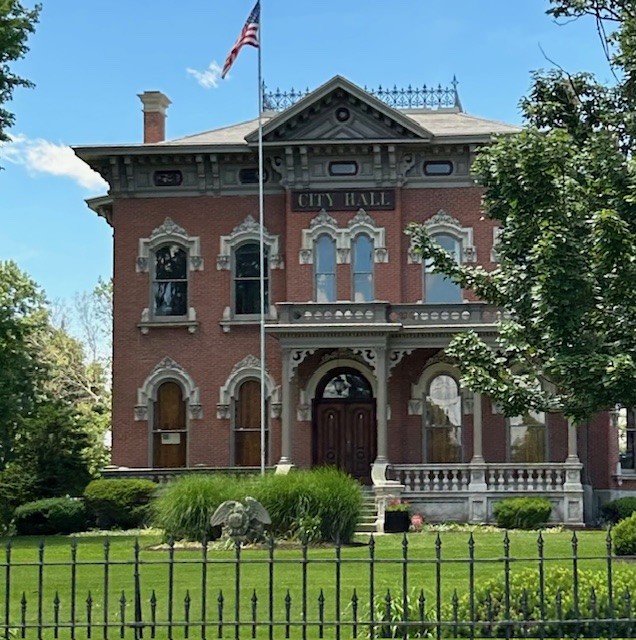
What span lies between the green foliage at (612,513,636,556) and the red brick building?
11.9m

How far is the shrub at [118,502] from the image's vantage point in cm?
3128

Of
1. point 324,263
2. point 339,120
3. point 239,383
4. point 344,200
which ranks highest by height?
point 339,120

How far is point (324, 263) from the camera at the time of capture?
113ft

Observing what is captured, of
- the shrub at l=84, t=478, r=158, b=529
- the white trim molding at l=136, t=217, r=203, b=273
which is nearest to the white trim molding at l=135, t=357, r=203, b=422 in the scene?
the white trim molding at l=136, t=217, r=203, b=273

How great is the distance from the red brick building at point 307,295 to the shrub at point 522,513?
2301 millimetres

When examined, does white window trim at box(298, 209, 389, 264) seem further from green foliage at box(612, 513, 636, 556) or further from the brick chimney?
green foliage at box(612, 513, 636, 556)

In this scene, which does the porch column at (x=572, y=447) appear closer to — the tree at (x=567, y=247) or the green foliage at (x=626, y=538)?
the green foliage at (x=626, y=538)

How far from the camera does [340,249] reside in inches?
1353

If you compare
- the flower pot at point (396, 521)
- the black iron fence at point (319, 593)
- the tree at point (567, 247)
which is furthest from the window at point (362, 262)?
the tree at point (567, 247)

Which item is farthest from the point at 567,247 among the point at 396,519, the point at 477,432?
the point at 477,432

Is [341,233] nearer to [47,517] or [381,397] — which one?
[381,397]

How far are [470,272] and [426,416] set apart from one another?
16.2 m

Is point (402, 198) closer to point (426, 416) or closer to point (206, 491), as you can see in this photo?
point (426, 416)

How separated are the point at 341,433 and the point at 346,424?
0.88ft
